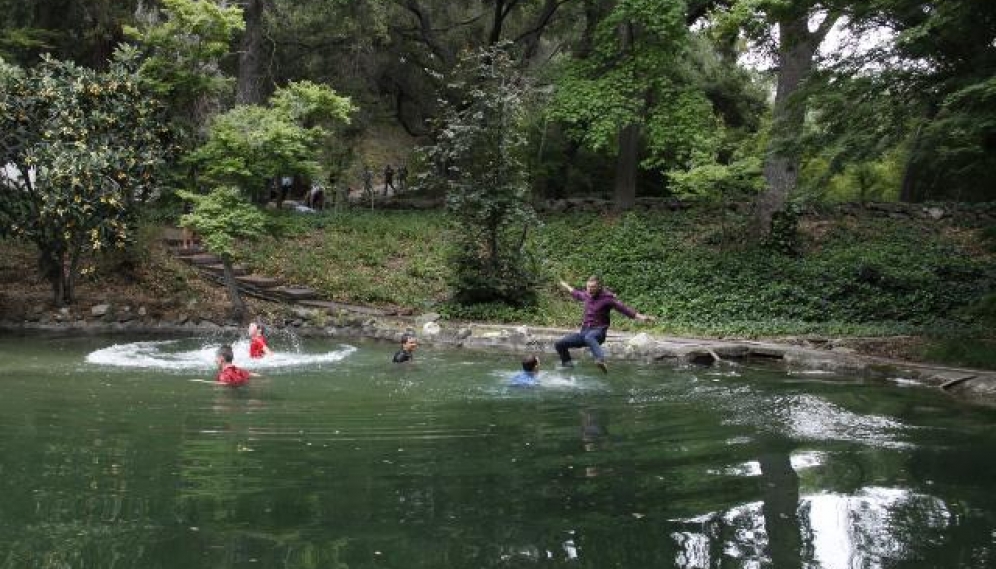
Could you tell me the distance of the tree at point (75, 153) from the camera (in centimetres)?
1609

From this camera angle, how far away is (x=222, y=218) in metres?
17.0

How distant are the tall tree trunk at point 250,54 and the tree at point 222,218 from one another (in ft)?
21.7

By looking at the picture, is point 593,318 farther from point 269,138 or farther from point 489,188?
point 269,138

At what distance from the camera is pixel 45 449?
7.68 meters

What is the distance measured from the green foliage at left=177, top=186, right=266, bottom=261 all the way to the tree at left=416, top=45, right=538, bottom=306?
12.5 feet

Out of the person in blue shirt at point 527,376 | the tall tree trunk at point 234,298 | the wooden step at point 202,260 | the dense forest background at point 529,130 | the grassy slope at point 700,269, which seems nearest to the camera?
the person in blue shirt at point 527,376

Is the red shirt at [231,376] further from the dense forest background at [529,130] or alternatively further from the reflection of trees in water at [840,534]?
the reflection of trees in water at [840,534]

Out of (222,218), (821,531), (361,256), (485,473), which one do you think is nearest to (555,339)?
(222,218)

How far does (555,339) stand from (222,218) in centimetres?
673

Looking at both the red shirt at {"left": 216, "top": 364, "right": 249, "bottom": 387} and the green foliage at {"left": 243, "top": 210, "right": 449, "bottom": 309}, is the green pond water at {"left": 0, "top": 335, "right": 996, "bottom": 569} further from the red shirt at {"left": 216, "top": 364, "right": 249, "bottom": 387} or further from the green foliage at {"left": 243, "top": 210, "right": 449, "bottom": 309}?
the green foliage at {"left": 243, "top": 210, "right": 449, "bottom": 309}

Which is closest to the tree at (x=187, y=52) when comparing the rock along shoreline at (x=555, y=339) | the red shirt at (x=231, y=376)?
the rock along shoreline at (x=555, y=339)

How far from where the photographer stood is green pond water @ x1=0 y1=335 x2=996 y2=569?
5.38m

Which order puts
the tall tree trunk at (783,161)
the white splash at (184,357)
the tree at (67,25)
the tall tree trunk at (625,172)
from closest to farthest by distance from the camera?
the white splash at (184,357) < the tall tree trunk at (783,161) < the tree at (67,25) < the tall tree trunk at (625,172)

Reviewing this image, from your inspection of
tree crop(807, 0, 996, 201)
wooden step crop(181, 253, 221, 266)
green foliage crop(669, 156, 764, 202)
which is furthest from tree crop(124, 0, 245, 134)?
tree crop(807, 0, 996, 201)
